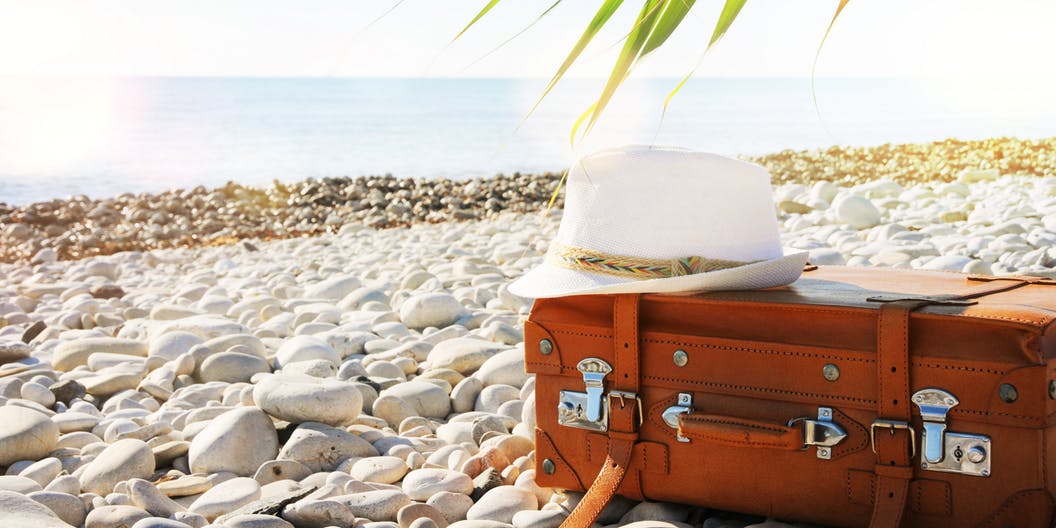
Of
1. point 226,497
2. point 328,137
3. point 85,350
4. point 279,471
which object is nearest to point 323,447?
point 279,471

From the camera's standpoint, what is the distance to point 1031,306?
1.89 m

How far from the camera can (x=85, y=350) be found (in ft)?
12.6

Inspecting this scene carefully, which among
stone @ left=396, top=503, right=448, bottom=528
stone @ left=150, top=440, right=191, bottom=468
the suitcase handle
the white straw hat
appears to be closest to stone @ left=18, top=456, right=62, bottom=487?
stone @ left=150, top=440, right=191, bottom=468

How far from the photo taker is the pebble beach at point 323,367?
226 cm

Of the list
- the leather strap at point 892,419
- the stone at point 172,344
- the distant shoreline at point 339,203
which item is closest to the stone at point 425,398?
the stone at point 172,344

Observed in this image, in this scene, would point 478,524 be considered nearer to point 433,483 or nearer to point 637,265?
point 433,483

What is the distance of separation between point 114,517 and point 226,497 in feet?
0.81

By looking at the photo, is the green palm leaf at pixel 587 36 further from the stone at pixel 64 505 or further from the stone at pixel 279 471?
the stone at pixel 64 505

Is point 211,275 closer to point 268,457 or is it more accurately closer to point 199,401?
point 199,401

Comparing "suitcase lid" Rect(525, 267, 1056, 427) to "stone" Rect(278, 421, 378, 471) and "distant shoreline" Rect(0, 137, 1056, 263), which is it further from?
"distant shoreline" Rect(0, 137, 1056, 263)

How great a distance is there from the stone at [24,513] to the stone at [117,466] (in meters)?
0.29

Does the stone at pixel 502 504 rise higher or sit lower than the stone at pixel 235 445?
lower

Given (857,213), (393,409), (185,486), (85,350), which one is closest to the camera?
(185,486)

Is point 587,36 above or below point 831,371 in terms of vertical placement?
above
